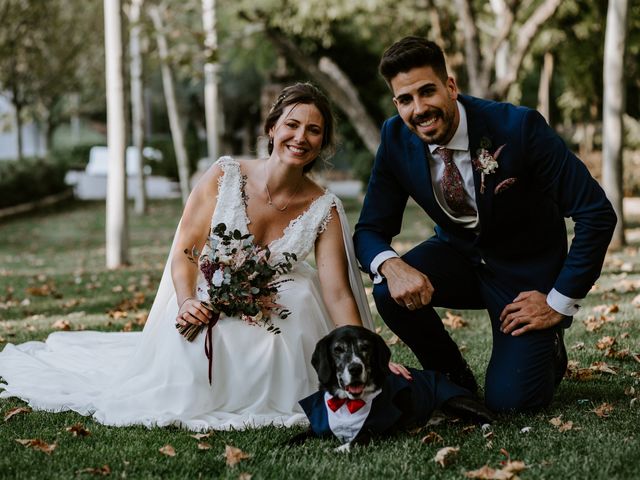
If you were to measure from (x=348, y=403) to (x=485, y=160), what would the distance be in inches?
57.9

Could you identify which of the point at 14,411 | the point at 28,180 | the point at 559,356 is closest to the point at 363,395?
the point at 559,356

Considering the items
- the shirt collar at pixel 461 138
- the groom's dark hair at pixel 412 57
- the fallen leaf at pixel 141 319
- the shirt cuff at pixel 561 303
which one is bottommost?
the fallen leaf at pixel 141 319

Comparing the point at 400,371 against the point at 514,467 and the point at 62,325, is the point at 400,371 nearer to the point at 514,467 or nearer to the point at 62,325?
the point at 514,467

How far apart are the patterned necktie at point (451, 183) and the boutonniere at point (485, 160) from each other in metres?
0.17

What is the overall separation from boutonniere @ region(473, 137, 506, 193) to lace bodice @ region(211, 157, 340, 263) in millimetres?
1149

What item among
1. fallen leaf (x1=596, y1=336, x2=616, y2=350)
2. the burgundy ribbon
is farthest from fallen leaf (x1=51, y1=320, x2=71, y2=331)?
fallen leaf (x1=596, y1=336, x2=616, y2=350)

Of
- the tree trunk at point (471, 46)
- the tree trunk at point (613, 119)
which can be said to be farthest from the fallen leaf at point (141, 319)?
the tree trunk at point (471, 46)

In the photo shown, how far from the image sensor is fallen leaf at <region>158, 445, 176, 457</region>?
153 inches

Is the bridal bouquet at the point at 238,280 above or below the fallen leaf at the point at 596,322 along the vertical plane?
above

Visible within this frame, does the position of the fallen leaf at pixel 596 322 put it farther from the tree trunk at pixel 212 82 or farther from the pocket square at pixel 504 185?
the tree trunk at pixel 212 82

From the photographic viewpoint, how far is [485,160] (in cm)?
442

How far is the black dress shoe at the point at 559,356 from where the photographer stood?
4.65m

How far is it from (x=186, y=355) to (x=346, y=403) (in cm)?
119

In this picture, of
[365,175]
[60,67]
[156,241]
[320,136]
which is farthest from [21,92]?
[320,136]
